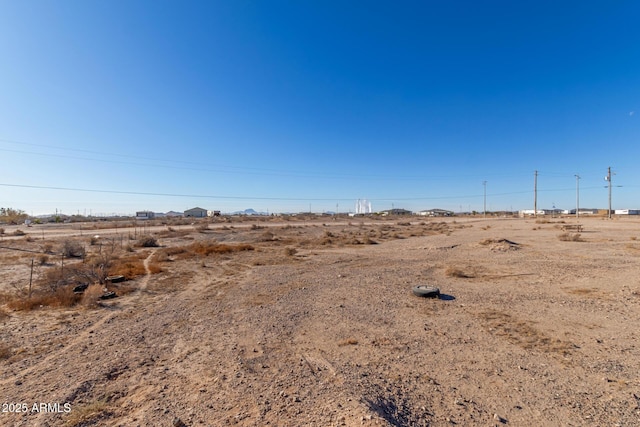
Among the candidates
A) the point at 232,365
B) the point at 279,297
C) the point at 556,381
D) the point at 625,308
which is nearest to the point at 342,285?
the point at 279,297

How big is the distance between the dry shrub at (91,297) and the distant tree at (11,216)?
95584mm

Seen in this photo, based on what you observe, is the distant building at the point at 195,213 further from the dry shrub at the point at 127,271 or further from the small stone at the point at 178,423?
the small stone at the point at 178,423

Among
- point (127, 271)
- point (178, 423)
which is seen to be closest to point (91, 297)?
point (127, 271)

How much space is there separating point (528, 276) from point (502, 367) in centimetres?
1007

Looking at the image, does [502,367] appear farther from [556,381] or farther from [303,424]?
[303,424]

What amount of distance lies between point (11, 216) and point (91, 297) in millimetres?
103169

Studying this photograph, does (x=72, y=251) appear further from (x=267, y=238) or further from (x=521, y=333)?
(x=521, y=333)

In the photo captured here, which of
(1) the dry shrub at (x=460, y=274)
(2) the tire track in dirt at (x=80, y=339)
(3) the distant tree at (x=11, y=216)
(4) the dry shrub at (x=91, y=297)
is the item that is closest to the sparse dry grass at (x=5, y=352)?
(2) the tire track in dirt at (x=80, y=339)

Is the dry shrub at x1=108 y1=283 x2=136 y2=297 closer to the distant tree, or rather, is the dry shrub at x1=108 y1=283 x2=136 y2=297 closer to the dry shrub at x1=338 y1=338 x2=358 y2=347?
the dry shrub at x1=338 y1=338 x2=358 y2=347

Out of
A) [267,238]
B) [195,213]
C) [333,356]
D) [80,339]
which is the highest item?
[195,213]

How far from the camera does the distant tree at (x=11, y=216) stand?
251 feet

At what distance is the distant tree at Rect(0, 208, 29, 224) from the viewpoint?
76375 mm

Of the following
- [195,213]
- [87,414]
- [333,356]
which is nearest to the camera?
[87,414]

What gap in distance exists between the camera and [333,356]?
6102 millimetres
